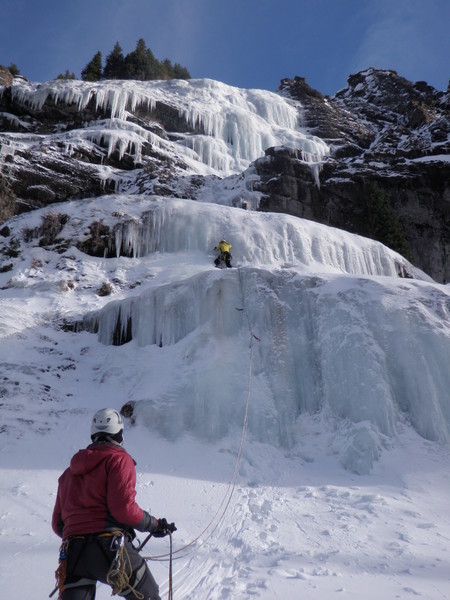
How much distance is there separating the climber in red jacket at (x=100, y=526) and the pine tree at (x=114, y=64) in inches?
2014

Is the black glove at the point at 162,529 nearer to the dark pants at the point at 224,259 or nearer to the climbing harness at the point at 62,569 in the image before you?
the climbing harness at the point at 62,569

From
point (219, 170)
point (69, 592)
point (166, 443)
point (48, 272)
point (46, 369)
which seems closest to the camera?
point (69, 592)

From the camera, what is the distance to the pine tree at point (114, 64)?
4519cm

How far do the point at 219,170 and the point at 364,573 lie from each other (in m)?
28.9

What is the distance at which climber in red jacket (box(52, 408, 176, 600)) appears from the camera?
7.52ft

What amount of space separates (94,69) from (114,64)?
2711mm

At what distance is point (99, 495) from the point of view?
2424 millimetres

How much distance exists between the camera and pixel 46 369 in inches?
398

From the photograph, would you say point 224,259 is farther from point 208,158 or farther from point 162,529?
point 208,158

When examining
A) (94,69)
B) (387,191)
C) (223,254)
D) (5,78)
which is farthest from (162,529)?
(94,69)

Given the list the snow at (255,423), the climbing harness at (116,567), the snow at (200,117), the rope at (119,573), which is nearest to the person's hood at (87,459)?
the climbing harness at (116,567)

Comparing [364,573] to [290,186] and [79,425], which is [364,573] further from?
[290,186]

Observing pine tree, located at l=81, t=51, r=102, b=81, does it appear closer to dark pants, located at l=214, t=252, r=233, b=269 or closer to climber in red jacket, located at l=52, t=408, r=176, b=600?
dark pants, located at l=214, t=252, r=233, b=269

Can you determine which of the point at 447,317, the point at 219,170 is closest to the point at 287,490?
the point at 447,317
